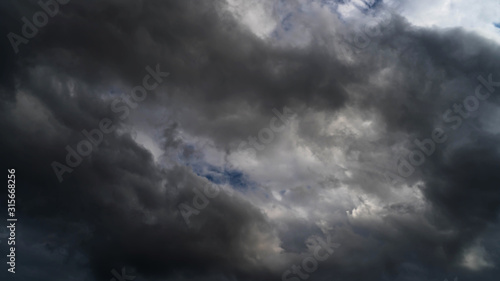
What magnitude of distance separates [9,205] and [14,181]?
16.4 feet

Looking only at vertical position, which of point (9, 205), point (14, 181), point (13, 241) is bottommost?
point (13, 241)

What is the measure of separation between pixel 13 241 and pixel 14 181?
37.8 feet

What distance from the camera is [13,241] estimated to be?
181 ft

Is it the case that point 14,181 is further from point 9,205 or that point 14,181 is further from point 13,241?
point 13,241

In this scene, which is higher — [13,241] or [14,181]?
[14,181]

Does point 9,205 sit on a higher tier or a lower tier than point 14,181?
lower

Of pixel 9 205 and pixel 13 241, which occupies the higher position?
pixel 9 205

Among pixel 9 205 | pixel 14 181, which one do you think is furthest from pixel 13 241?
pixel 14 181

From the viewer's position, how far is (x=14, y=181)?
2250 inches

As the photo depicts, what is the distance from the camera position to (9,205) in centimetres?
5469

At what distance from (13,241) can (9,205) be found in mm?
7033
